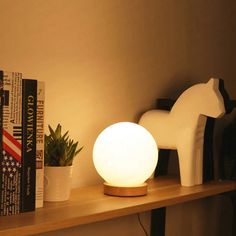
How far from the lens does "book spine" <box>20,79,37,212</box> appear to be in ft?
3.02

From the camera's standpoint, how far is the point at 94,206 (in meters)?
0.99

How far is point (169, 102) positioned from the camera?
146 centimetres

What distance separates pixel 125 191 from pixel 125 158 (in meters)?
0.09

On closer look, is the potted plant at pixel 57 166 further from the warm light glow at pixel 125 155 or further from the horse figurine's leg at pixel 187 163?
the horse figurine's leg at pixel 187 163

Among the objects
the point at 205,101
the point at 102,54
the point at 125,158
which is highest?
the point at 102,54

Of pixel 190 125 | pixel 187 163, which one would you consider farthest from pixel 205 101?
pixel 187 163

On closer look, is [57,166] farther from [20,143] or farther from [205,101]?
[205,101]

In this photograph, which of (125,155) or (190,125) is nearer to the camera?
(125,155)

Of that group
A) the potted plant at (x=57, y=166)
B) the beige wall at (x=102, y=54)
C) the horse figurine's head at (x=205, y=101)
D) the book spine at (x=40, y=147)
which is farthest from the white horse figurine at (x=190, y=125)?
the book spine at (x=40, y=147)

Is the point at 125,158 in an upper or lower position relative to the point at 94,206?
upper

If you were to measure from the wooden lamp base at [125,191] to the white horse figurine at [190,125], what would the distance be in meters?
0.21

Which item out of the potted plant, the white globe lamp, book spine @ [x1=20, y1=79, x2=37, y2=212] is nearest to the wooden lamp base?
the white globe lamp

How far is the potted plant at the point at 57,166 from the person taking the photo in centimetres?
102

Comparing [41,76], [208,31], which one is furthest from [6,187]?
[208,31]
